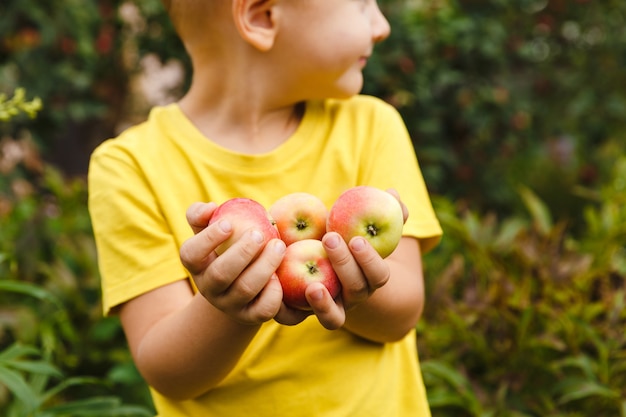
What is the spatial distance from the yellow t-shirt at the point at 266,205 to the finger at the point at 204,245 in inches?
13.3

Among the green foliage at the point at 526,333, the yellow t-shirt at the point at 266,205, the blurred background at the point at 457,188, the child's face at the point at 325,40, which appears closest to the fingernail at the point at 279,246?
the yellow t-shirt at the point at 266,205

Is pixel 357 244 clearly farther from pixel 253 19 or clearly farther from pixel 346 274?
pixel 253 19

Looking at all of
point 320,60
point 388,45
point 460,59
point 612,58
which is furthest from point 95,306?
point 612,58

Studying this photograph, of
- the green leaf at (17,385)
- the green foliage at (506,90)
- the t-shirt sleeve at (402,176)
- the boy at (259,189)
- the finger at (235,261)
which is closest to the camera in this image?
the finger at (235,261)

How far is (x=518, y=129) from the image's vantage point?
4.46 meters

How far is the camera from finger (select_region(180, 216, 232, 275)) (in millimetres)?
1263

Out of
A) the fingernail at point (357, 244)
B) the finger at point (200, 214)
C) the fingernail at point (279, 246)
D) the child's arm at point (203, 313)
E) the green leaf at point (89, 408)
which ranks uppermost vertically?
the finger at point (200, 214)

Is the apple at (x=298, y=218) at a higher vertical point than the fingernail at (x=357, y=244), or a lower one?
lower

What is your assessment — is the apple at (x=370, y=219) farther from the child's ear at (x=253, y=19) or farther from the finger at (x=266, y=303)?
the child's ear at (x=253, y=19)

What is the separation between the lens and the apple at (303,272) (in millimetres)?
1290

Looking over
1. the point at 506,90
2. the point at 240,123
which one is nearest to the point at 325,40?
the point at 240,123

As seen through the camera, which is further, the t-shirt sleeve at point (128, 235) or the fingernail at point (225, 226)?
the t-shirt sleeve at point (128, 235)

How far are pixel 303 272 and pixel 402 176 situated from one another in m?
0.53

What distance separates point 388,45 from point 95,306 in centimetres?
189
